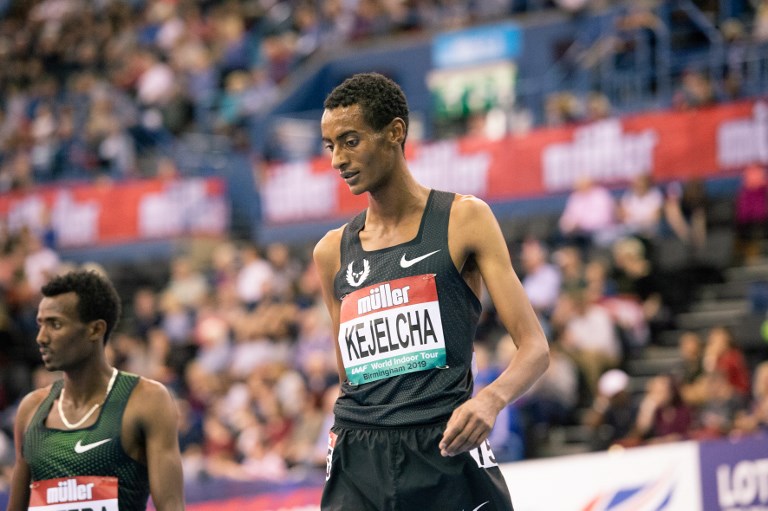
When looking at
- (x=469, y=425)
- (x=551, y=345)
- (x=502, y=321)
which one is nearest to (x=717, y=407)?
(x=551, y=345)

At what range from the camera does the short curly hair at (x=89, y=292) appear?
5629mm

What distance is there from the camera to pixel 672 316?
47.6ft

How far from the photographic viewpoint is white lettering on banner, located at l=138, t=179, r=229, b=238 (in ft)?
70.4

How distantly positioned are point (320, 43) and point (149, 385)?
18408mm

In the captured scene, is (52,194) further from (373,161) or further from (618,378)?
(373,161)

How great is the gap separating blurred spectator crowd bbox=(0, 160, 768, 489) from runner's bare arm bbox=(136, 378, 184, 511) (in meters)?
6.17

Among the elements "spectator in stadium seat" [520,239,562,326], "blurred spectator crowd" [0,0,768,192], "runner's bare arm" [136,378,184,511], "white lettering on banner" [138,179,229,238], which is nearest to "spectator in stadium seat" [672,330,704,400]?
"spectator in stadium seat" [520,239,562,326]

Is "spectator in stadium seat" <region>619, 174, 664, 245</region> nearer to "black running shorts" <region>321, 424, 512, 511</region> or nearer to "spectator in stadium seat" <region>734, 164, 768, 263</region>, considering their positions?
"spectator in stadium seat" <region>734, 164, 768, 263</region>

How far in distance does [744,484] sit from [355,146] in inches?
199

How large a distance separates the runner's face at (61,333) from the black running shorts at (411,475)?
1.53 metres

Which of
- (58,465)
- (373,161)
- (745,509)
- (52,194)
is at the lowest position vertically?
(745,509)

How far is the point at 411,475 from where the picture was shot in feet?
14.6

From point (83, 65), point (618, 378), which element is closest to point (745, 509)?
point (618, 378)

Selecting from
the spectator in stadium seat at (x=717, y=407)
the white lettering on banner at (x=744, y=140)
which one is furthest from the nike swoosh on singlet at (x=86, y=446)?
Answer: the white lettering on banner at (x=744, y=140)
